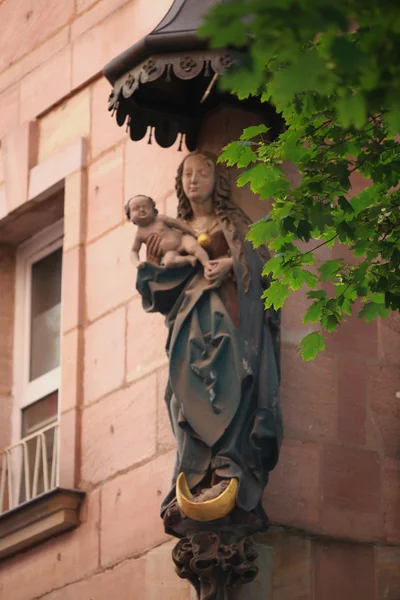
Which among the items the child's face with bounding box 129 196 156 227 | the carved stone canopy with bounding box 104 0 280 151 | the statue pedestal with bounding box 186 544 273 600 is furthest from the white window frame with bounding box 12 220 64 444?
the statue pedestal with bounding box 186 544 273 600

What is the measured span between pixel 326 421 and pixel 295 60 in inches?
178

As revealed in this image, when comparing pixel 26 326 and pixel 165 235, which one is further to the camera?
pixel 26 326

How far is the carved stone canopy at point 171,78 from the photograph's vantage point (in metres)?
11.0

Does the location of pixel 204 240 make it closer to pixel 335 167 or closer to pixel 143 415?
pixel 143 415

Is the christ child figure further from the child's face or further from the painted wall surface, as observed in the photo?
the painted wall surface

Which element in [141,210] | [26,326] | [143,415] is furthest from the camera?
[26,326]

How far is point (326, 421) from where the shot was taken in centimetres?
1160

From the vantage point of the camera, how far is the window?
13180 millimetres

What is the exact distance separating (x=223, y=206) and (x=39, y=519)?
90.5 inches

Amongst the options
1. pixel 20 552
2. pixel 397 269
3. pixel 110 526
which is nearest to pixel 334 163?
pixel 397 269

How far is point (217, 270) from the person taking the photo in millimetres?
11070

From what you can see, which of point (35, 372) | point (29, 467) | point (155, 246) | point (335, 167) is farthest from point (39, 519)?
point (335, 167)

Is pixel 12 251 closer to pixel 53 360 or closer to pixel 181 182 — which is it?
pixel 53 360

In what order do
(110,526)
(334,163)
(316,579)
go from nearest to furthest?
(334,163) < (316,579) < (110,526)
